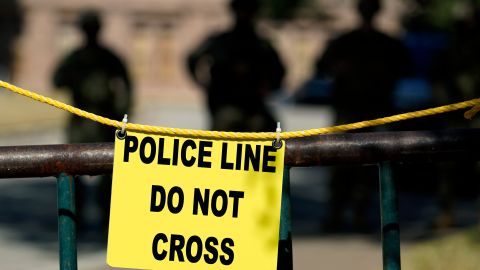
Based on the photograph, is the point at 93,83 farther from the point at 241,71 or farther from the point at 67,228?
the point at 67,228

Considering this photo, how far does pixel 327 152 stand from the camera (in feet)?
8.50

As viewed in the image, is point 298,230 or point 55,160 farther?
point 298,230

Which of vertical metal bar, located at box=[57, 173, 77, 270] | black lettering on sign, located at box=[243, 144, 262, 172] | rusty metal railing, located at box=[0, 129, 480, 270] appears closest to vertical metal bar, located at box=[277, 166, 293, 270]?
rusty metal railing, located at box=[0, 129, 480, 270]

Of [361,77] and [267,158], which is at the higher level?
[361,77]

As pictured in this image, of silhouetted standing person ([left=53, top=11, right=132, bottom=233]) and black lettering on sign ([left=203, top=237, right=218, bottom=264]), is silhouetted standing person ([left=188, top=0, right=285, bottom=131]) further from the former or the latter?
black lettering on sign ([left=203, top=237, right=218, bottom=264])

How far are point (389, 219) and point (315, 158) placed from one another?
0.22m

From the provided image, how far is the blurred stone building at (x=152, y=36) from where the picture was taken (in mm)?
46625

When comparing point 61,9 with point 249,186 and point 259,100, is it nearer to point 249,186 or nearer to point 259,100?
Answer: point 259,100

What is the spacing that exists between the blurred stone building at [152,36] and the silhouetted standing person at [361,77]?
36.9 metres

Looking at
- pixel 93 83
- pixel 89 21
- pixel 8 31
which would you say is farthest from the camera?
pixel 8 31

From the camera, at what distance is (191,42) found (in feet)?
154

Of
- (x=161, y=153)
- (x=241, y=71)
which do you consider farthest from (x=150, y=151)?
(x=241, y=71)

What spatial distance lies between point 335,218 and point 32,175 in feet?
23.1

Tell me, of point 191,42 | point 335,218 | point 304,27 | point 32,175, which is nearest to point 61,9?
point 191,42
